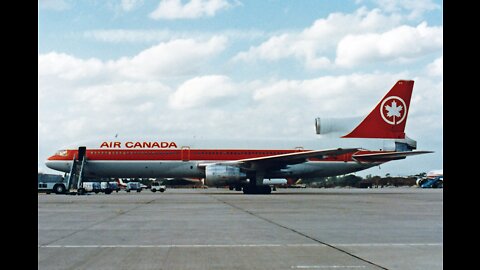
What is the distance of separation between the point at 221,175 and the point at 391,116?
14268mm

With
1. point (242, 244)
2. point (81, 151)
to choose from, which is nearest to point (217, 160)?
point (81, 151)

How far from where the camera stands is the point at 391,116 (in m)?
45.0

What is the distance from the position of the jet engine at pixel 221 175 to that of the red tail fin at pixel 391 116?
32.4ft

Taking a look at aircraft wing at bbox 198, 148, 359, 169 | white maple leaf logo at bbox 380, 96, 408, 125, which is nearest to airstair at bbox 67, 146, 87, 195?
aircraft wing at bbox 198, 148, 359, 169

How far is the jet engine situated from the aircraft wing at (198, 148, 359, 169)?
0.88 m

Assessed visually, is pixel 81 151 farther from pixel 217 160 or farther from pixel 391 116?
pixel 391 116

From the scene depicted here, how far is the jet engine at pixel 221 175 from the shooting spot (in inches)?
1561

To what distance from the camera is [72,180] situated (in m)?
42.2

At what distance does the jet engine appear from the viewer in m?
39.7

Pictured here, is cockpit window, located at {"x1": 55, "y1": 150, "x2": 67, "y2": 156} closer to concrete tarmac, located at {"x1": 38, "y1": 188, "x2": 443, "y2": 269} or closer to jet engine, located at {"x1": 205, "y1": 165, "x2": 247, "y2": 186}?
jet engine, located at {"x1": 205, "y1": 165, "x2": 247, "y2": 186}

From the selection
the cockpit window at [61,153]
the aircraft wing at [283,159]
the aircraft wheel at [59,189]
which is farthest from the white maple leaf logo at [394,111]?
the aircraft wheel at [59,189]
